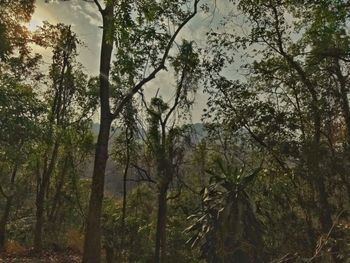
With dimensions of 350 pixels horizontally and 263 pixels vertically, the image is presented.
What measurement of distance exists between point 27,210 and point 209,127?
83.5 feet

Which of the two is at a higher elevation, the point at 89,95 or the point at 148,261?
the point at 89,95

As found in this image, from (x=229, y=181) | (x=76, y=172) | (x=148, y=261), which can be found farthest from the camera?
(x=148, y=261)

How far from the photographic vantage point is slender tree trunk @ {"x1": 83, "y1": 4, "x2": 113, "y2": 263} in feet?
38.9

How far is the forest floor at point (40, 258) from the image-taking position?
1631cm

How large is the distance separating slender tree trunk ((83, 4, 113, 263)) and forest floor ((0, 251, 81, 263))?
546 cm

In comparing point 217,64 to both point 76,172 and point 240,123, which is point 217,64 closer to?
point 240,123

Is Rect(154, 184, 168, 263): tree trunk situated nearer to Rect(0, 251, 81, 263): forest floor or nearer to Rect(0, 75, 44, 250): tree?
Rect(0, 251, 81, 263): forest floor

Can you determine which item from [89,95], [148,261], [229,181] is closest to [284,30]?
[229,181]

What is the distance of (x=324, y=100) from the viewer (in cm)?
1683

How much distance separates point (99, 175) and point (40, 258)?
292 inches

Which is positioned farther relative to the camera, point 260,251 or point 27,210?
point 27,210

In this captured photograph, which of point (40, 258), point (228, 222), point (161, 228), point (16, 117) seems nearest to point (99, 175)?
point (16, 117)

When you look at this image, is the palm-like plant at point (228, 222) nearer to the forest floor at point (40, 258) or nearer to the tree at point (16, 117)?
the forest floor at point (40, 258)

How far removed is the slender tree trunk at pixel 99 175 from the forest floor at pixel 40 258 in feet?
17.9
